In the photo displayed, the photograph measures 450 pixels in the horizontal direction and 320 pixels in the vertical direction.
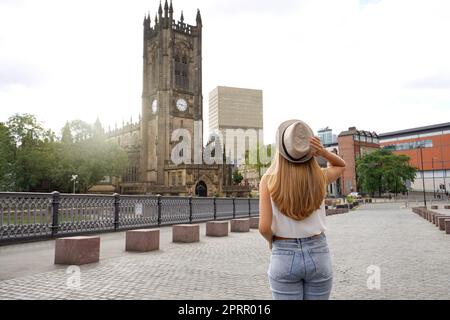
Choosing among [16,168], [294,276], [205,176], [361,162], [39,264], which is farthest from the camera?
[361,162]

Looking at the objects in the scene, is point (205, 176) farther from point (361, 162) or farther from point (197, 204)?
point (197, 204)

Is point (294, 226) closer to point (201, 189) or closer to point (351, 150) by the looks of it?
point (201, 189)

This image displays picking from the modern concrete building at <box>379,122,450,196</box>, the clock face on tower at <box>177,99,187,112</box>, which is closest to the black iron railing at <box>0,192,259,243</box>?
the clock face on tower at <box>177,99,187,112</box>

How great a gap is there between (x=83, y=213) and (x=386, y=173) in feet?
239

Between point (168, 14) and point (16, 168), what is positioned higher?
point (168, 14)

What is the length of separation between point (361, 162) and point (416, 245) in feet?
248

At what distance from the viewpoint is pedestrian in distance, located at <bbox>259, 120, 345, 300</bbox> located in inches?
98.7

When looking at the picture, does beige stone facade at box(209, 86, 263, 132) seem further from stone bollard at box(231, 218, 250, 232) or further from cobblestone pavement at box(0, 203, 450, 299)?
cobblestone pavement at box(0, 203, 450, 299)

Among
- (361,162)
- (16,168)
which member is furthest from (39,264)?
(361,162)

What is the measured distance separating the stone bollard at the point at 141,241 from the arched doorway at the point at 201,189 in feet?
182

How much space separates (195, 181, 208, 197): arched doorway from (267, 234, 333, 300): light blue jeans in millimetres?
63030

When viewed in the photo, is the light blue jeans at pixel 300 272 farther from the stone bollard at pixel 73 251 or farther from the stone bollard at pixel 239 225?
the stone bollard at pixel 239 225

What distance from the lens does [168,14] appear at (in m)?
73.9

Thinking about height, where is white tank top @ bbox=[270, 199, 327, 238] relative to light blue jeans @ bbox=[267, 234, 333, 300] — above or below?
above
